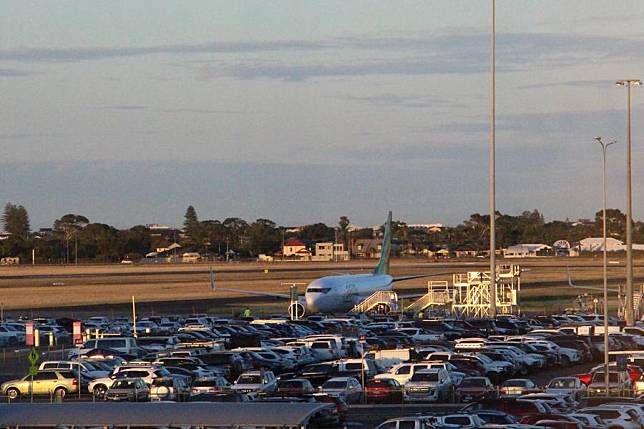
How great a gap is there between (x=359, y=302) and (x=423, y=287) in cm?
5279

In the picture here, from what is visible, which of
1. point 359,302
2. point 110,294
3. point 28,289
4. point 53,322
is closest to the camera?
point 53,322

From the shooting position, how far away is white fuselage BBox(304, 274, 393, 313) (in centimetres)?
9738

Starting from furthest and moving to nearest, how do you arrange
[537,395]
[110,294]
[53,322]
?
[110,294] → [53,322] → [537,395]

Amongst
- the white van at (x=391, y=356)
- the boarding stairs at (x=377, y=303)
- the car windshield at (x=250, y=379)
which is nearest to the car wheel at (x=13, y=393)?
the car windshield at (x=250, y=379)

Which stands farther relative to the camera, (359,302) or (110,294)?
(110,294)

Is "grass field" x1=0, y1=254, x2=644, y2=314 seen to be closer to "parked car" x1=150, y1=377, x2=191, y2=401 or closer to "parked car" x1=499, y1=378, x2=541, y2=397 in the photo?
"parked car" x1=499, y1=378, x2=541, y2=397

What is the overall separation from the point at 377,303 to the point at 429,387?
5522 cm

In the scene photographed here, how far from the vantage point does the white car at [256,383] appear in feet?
Answer: 156

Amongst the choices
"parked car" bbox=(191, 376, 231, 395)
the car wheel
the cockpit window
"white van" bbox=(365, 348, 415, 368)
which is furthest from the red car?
the cockpit window

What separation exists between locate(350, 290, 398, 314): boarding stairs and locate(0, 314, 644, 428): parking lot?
2505cm

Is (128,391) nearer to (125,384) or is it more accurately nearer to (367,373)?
(125,384)

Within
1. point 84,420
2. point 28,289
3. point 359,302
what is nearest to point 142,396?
point 84,420

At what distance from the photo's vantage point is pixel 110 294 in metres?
138

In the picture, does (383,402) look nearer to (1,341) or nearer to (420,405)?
(420,405)
